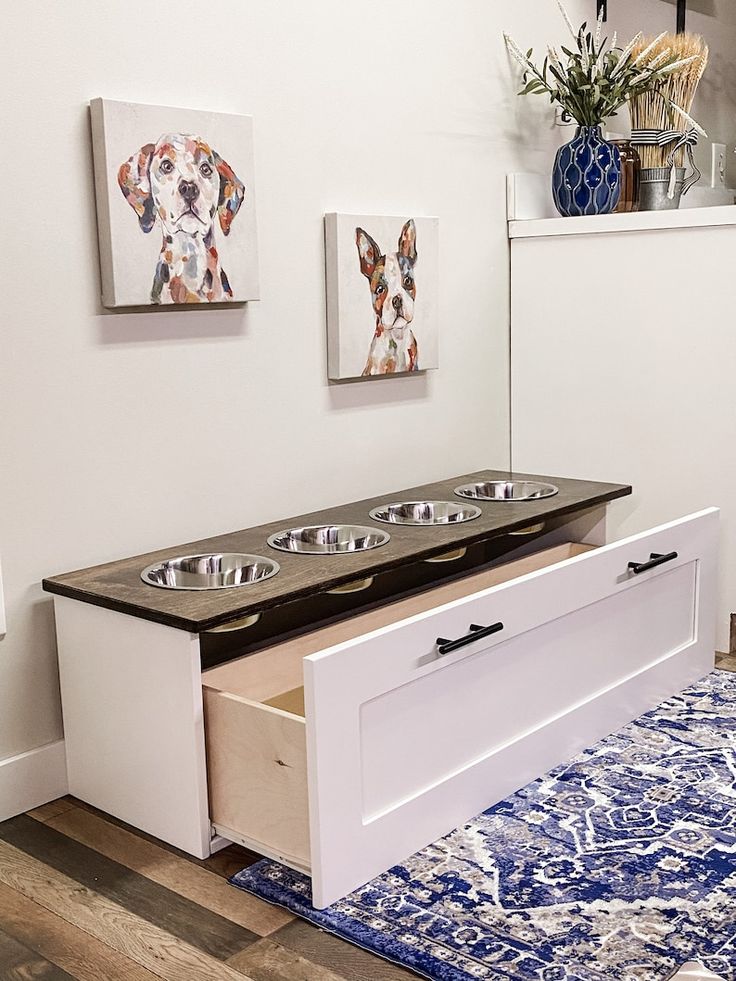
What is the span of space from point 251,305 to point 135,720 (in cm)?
96

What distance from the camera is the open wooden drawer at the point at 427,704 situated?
174 cm

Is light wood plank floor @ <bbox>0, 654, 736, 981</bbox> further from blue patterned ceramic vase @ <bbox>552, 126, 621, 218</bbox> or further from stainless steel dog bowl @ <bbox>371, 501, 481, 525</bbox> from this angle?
blue patterned ceramic vase @ <bbox>552, 126, 621, 218</bbox>

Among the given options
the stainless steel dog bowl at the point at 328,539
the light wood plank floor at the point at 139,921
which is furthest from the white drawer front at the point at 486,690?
the stainless steel dog bowl at the point at 328,539

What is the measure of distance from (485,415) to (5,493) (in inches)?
58.8

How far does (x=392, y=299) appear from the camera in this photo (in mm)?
2775

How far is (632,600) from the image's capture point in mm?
2393

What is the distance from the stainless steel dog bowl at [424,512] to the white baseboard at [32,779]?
0.87 meters

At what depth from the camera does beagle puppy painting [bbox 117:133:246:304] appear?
2184mm

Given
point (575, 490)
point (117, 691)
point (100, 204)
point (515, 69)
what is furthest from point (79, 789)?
point (515, 69)

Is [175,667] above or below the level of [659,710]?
above

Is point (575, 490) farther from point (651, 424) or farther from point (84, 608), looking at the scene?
point (84, 608)

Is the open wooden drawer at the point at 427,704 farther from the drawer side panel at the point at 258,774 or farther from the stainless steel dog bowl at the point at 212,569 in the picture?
the stainless steel dog bowl at the point at 212,569

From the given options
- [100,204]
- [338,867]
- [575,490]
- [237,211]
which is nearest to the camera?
[338,867]

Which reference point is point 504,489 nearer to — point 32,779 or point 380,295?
point 380,295
